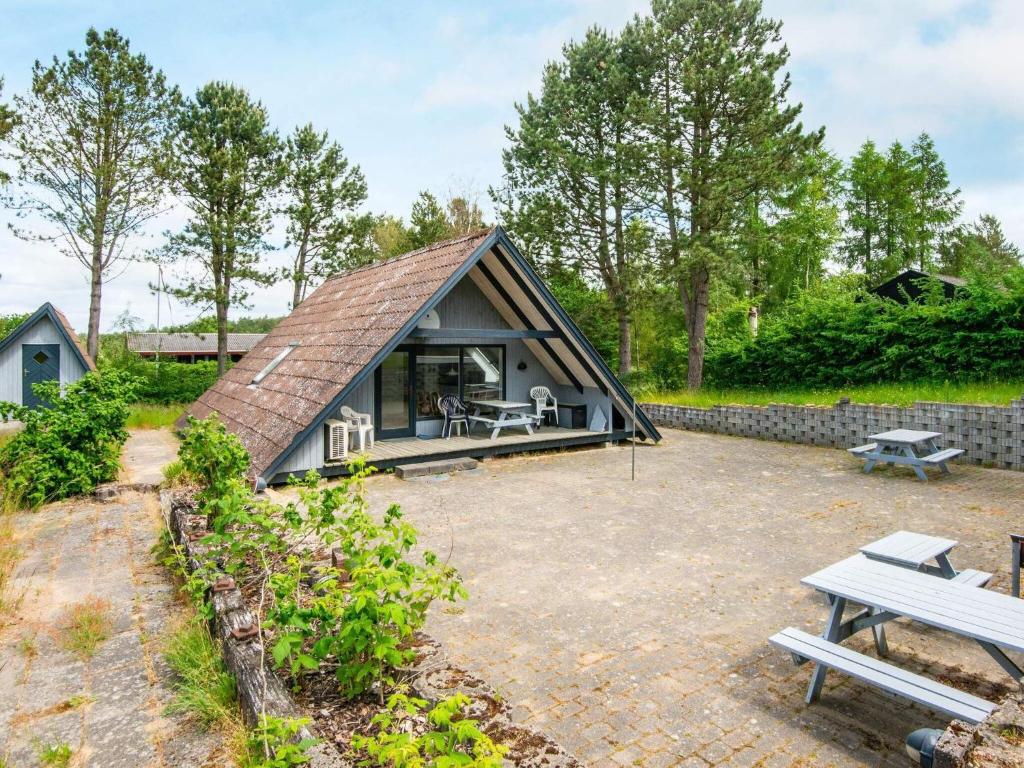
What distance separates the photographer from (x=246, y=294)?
20094 mm

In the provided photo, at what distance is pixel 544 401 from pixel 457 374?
178cm

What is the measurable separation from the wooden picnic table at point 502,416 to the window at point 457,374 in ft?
0.86

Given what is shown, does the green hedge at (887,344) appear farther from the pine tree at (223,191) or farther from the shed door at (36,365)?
the shed door at (36,365)

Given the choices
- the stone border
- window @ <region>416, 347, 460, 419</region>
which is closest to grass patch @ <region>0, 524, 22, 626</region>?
the stone border

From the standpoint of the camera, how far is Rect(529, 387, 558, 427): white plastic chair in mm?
11758

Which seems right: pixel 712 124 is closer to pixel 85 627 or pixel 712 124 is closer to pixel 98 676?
pixel 85 627

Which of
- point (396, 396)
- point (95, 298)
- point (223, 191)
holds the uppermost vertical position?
point (223, 191)

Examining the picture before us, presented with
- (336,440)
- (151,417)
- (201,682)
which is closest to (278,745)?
(201,682)

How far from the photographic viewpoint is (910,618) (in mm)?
3248

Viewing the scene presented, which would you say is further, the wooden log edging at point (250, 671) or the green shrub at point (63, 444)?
the green shrub at point (63, 444)

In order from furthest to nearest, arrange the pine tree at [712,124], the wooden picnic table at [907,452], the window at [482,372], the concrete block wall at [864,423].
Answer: the pine tree at [712,124] → the window at [482,372] → the concrete block wall at [864,423] → the wooden picnic table at [907,452]

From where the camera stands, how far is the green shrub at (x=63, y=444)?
276 inches

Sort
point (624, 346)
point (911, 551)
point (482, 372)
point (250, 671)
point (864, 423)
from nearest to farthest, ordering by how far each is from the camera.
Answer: point (250, 671) < point (911, 551) < point (864, 423) < point (482, 372) < point (624, 346)

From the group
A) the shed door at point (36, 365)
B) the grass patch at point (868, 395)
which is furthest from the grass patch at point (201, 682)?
the shed door at point (36, 365)
